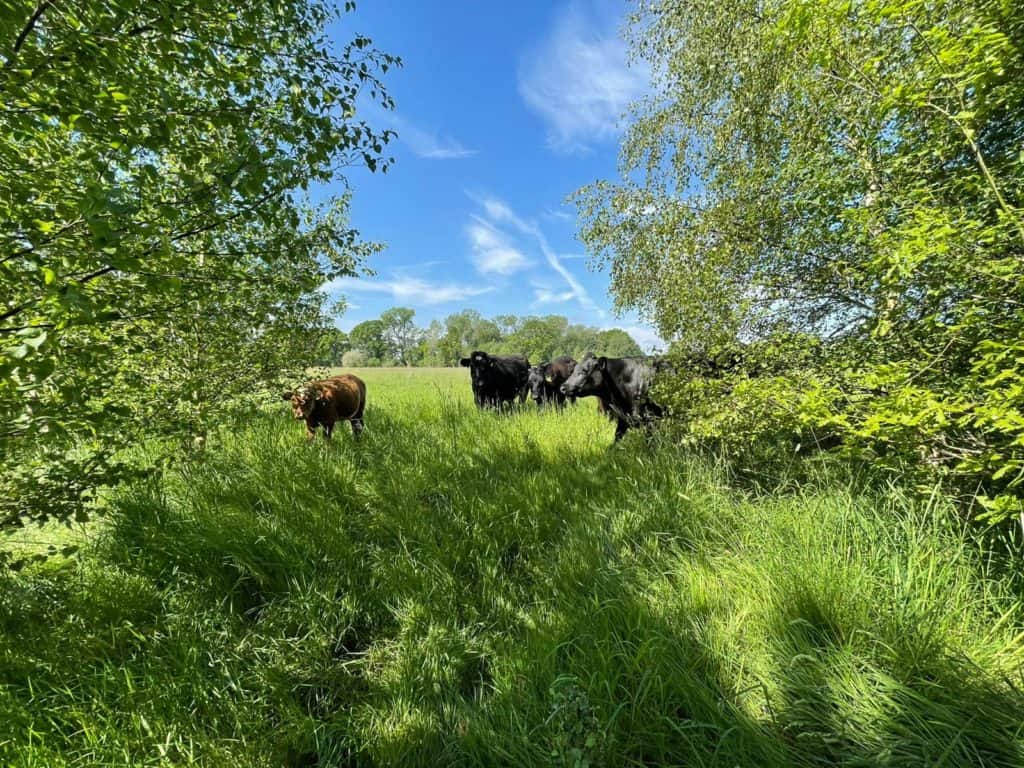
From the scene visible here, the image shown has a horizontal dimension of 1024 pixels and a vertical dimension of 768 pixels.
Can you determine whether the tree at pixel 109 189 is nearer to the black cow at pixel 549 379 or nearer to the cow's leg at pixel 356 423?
the cow's leg at pixel 356 423

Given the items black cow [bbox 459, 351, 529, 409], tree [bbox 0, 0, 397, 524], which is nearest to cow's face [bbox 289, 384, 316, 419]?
tree [bbox 0, 0, 397, 524]

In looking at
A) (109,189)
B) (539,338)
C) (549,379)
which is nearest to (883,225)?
(109,189)

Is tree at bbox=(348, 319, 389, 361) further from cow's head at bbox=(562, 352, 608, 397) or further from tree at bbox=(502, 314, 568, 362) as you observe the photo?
cow's head at bbox=(562, 352, 608, 397)

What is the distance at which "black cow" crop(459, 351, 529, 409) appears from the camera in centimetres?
1082

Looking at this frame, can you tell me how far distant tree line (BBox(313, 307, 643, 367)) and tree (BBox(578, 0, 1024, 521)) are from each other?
7682 centimetres

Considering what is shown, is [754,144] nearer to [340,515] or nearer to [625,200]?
[625,200]

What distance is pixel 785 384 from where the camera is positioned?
9.52ft

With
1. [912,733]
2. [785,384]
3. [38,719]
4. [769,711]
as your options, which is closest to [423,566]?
[38,719]

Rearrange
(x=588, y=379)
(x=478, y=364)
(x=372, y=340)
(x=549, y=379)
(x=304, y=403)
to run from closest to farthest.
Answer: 1. (x=304, y=403)
2. (x=588, y=379)
3. (x=478, y=364)
4. (x=549, y=379)
5. (x=372, y=340)

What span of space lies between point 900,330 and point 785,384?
0.79m

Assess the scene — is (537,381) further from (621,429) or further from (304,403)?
(304,403)

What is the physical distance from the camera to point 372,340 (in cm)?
9356

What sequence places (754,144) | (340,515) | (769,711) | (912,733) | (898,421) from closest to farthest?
(912,733)
(769,711)
(898,421)
(340,515)
(754,144)

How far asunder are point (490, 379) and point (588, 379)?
13.6 feet
